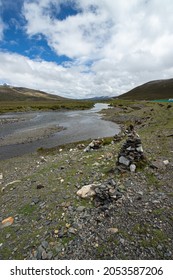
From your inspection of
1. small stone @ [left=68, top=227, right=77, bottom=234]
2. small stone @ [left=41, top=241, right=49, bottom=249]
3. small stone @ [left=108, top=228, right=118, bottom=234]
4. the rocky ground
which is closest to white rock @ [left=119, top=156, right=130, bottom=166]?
the rocky ground

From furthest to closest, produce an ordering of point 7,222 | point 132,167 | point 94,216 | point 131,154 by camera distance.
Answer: point 131,154, point 132,167, point 7,222, point 94,216

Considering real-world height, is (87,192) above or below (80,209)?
above

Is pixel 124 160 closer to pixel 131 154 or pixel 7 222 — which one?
pixel 131 154

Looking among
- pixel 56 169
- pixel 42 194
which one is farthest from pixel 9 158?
pixel 42 194

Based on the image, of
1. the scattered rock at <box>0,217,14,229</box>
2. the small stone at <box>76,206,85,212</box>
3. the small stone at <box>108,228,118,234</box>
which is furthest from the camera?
the scattered rock at <box>0,217,14,229</box>

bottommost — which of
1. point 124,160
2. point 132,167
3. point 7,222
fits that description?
point 7,222

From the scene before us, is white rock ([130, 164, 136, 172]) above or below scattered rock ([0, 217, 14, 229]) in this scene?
above

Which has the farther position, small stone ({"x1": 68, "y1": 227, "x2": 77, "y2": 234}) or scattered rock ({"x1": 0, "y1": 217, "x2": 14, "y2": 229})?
scattered rock ({"x1": 0, "y1": 217, "x2": 14, "y2": 229})

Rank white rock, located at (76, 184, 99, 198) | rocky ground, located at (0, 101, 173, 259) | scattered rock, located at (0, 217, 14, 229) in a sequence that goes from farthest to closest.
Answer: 1. white rock, located at (76, 184, 99, 198)
2. scattered rock, located at (0, 217, 14, 229)
3. rocky ground, located at (0, 101, 173, 259)

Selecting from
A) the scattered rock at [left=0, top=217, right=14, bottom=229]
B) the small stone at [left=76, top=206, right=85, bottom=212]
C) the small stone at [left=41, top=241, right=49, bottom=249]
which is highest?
the small stone at [left=76, top=206, right=85, bottom=212]

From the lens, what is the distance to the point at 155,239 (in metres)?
6.41

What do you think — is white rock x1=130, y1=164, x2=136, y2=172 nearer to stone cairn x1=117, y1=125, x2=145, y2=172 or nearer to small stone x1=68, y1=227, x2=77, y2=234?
stone cairn x1=117, y1=125, x2=145, y2=172

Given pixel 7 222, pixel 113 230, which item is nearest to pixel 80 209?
pixel 113 230

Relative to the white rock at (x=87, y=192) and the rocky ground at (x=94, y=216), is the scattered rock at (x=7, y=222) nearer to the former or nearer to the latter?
the rocky ground at (x=94, y=216)
